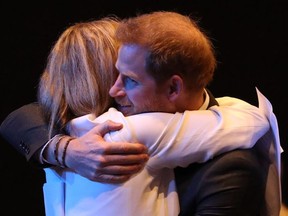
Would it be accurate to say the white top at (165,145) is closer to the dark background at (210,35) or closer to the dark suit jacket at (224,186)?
the dark suit jacket at (224,186)

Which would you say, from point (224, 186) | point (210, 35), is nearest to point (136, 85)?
point (224, 186)

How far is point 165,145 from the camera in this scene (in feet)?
3.45

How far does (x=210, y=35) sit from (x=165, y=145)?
51.0 inches

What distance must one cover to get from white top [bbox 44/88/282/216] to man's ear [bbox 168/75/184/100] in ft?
0.15

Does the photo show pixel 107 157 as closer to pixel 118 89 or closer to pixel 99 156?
pixel 99 156

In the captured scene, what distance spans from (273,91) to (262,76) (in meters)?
0.09

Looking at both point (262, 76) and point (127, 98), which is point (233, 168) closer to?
point (127, 98)

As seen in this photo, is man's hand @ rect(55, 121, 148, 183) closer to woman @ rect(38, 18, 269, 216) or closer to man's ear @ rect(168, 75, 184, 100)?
woman @ rect(38, 18, 269, 216)

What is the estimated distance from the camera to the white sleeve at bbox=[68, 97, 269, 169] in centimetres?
105

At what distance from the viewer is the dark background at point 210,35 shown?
2.15 meters

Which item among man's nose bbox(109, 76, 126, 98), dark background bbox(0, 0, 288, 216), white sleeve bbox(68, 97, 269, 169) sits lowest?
dark background bbox(0, 0, 288, 216)

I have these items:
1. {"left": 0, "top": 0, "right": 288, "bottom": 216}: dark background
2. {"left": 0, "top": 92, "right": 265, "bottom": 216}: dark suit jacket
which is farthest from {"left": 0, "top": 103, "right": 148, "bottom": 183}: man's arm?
{"left": 0, "top": 0, "right": 288, "bottom": 216}: dark background

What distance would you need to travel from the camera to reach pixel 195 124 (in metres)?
1.06

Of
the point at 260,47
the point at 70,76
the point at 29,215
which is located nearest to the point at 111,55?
the point at 70,76
